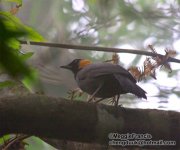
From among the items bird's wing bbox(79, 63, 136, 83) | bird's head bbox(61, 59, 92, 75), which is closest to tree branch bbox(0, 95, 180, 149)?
bird's wing bbox(79, 63, 136, 83)

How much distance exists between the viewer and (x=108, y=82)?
1194 mm

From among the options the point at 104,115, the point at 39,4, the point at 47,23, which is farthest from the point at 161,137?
the point at 39,4

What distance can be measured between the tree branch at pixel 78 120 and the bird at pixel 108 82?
8.1 inches

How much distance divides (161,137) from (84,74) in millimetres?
560

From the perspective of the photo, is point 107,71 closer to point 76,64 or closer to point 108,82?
point 108,82

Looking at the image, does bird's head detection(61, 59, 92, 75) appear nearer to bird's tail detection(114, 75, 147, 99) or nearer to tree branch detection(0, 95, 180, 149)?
bird's tail detection(114, 75, 147, 99)

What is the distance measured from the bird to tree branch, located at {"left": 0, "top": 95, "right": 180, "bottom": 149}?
0.20 meters

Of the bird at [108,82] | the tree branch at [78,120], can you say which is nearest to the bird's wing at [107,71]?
the bird at [108,82]

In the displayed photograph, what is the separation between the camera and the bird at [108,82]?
3.55 feet

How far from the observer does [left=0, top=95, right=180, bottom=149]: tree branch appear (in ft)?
2.35

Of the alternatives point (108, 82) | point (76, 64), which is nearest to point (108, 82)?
point (108, 82)

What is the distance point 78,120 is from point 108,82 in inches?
17.9

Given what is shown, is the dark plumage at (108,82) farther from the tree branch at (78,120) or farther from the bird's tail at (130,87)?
Result: the tree branch at (78,120)

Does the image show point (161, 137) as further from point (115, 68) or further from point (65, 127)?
point (115, 68)
